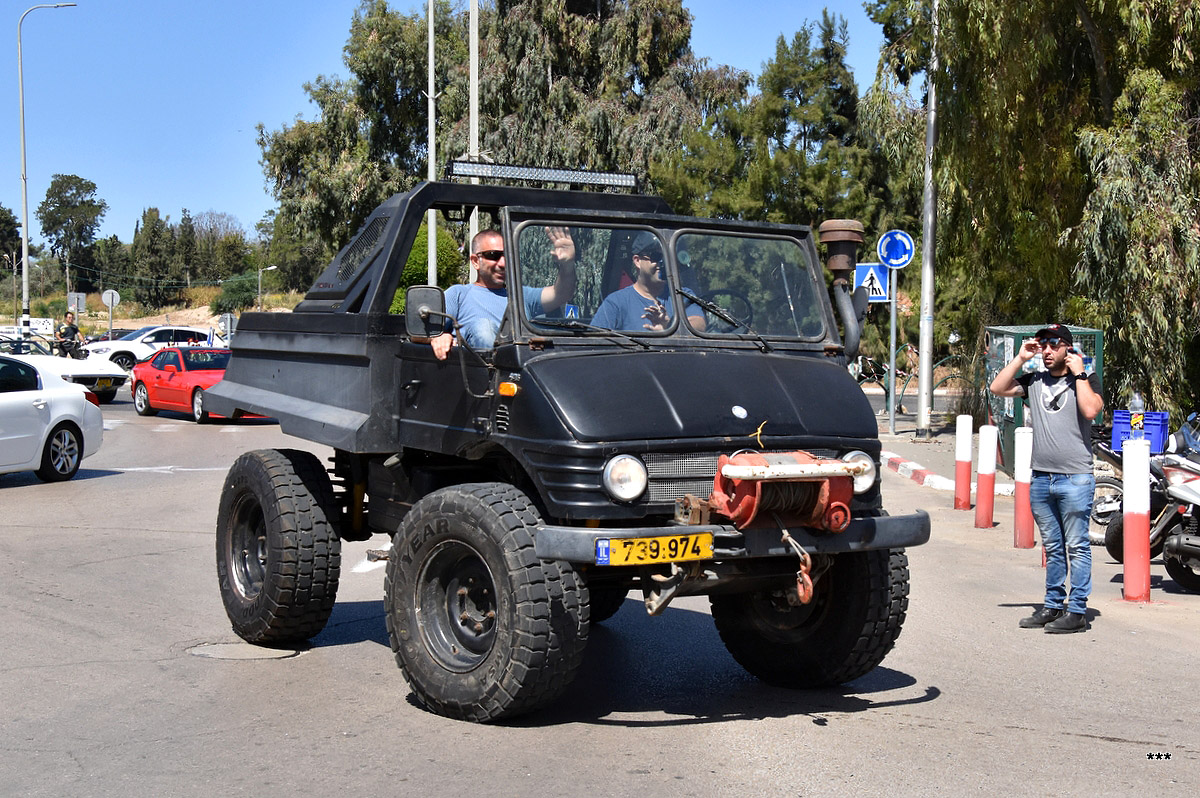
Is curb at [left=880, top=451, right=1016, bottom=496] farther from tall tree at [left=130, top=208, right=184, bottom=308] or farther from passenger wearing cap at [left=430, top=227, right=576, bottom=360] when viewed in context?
tall tree at [left=130, top=208, right=184, bottom=308]

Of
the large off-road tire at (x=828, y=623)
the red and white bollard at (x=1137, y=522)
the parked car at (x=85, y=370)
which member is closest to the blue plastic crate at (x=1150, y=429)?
the red and white bollard at (x=1137, y=522)

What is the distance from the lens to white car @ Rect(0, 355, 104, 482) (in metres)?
14.9

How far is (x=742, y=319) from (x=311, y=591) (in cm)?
274

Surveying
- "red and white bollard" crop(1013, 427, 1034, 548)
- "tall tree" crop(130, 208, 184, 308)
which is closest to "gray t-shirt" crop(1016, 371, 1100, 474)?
"red and white bollard" crop(1013, 427, 1034, 548)

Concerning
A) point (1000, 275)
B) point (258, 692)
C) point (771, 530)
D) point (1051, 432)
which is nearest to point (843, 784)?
point (771, 530)

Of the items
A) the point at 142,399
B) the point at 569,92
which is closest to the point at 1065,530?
the point at 142,399

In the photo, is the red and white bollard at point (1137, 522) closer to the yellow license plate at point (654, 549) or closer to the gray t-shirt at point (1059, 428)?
the gray t-shirt at point (1059, 428)

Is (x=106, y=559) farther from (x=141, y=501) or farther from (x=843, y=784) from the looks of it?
(x=843, y=784)

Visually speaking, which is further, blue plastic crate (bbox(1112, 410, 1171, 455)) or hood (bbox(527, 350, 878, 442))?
blue plastic crate (bbox(1112, 410, 1171, 455))

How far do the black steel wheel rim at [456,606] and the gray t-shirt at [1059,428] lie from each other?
3.94 metres

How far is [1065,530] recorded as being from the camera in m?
7.97

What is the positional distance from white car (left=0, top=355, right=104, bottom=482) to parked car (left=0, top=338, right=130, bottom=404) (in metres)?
11.3

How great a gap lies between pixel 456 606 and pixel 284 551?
60.9 inches

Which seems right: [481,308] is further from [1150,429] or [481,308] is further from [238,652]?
[1150,429]
